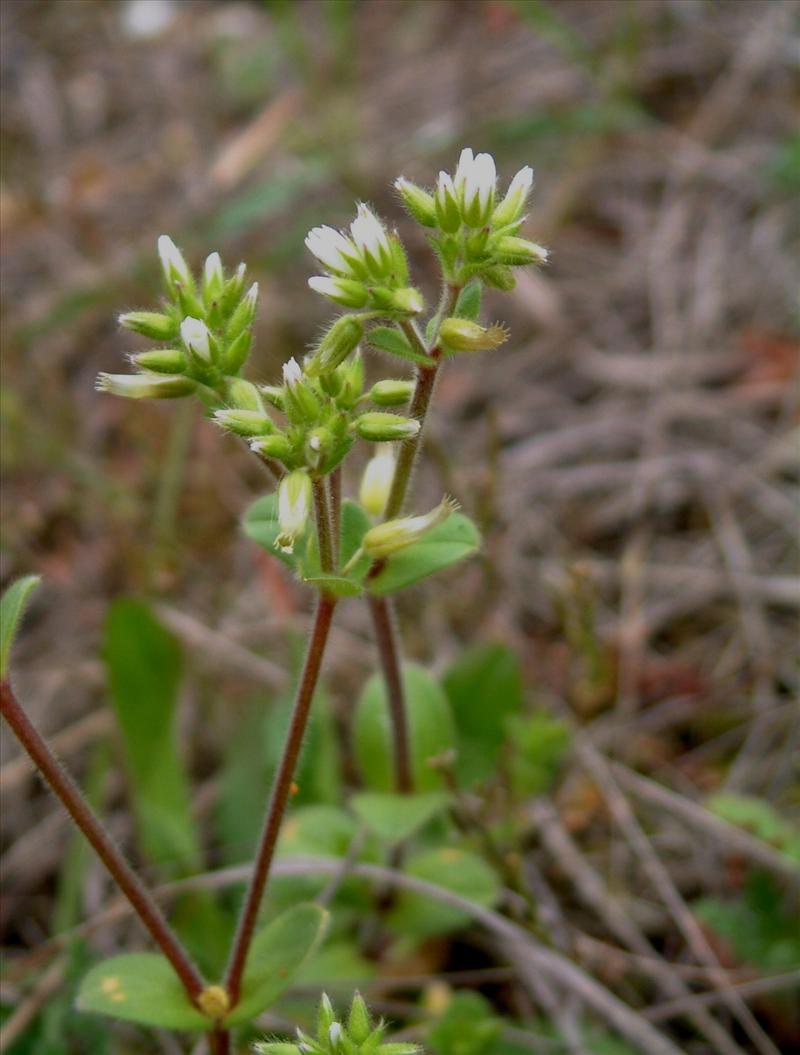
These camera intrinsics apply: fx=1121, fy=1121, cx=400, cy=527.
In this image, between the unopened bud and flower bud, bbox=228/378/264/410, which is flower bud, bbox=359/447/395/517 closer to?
flower bud, bbox=228/378/264/410

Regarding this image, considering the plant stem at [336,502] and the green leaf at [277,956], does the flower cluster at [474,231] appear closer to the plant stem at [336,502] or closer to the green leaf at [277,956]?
the plant stem at [336,502]

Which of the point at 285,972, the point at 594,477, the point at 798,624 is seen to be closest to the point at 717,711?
the point at 798,624

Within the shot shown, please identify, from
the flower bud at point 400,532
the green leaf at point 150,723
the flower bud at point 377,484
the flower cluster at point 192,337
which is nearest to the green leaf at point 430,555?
the flower bud at point 400,532

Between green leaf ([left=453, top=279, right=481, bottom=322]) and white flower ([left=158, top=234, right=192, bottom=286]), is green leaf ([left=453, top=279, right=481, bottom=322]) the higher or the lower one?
the lower one

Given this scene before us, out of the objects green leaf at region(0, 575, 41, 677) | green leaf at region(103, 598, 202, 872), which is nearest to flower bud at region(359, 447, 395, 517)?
green leaf at region(0, 575, 41, 677)

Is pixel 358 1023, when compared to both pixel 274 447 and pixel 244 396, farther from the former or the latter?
pixel 244 396

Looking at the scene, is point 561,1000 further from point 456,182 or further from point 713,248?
point 713,248
